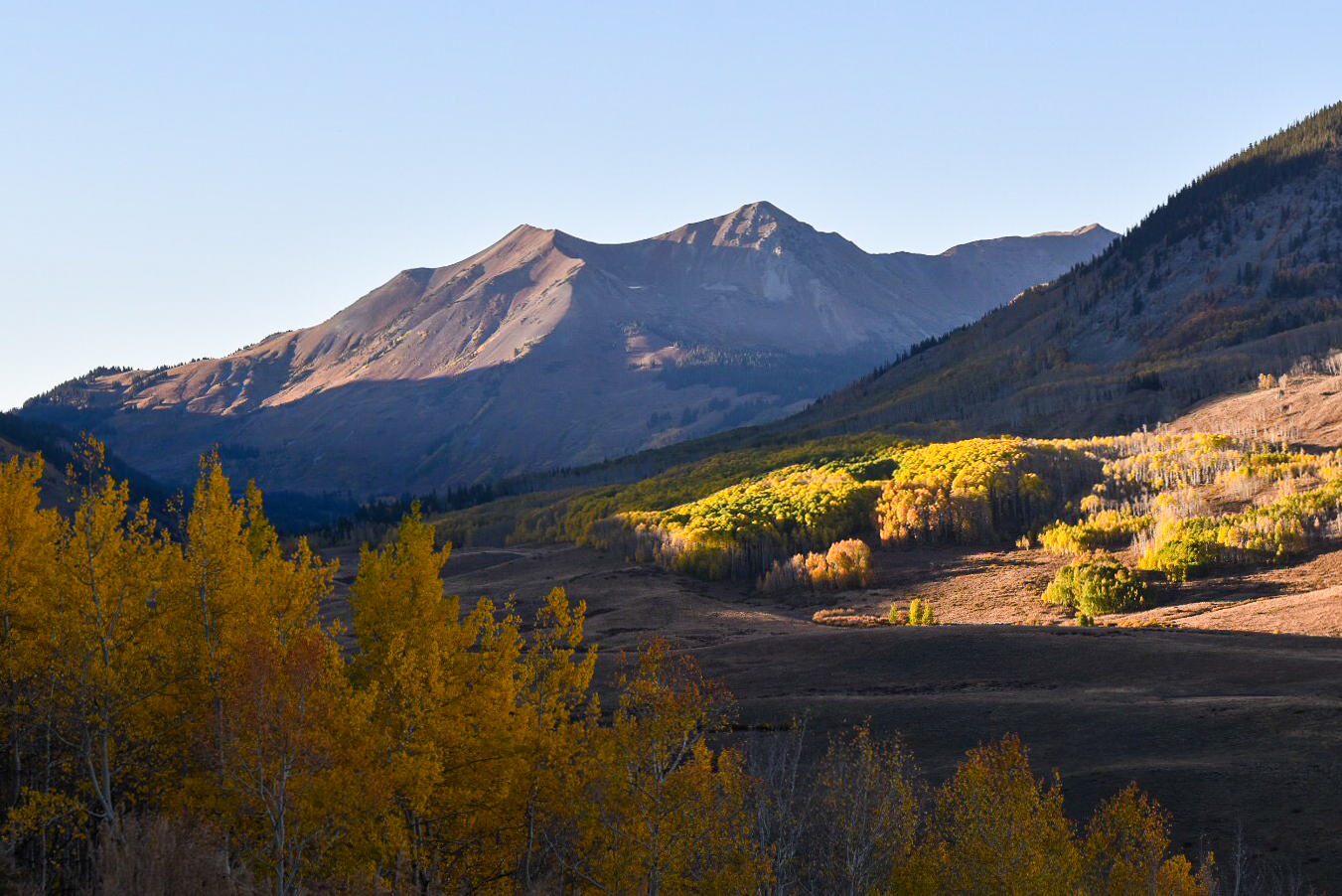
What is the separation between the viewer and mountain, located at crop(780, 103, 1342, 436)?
130500 millimetres

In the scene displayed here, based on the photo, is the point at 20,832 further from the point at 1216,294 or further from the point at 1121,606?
the point at 1216,294

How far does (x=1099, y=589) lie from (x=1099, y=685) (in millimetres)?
23068

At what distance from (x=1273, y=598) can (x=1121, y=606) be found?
6786mm

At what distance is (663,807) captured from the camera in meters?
23.2

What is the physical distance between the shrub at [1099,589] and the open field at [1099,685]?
1260 millimetres

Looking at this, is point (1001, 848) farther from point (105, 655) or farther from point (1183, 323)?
point (1183, 323)

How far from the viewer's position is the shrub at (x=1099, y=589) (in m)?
59.4

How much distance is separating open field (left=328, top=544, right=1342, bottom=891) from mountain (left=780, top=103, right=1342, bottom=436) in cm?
6830

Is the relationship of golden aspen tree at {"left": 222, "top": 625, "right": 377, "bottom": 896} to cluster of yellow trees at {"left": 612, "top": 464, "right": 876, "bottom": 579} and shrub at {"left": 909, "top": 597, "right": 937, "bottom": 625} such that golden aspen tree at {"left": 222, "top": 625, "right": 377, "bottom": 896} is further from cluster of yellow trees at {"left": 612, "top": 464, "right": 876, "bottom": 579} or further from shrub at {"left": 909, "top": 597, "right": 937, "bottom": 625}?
cluster of yellow trees at {"left": 612, "top": 464, "right": 876, "bottom": 579}

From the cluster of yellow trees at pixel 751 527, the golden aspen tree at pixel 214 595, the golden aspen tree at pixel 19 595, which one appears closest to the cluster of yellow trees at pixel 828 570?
the cluster of yellow trees at pixel 751 527

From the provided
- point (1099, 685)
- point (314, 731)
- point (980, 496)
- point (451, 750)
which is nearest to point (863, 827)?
point (451, 750)

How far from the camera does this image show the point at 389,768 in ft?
82.5

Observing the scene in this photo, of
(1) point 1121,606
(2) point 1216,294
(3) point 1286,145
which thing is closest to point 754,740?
(1) point 1121,606

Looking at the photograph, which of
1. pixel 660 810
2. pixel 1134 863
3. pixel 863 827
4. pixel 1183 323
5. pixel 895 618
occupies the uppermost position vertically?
pixel 1183 323
